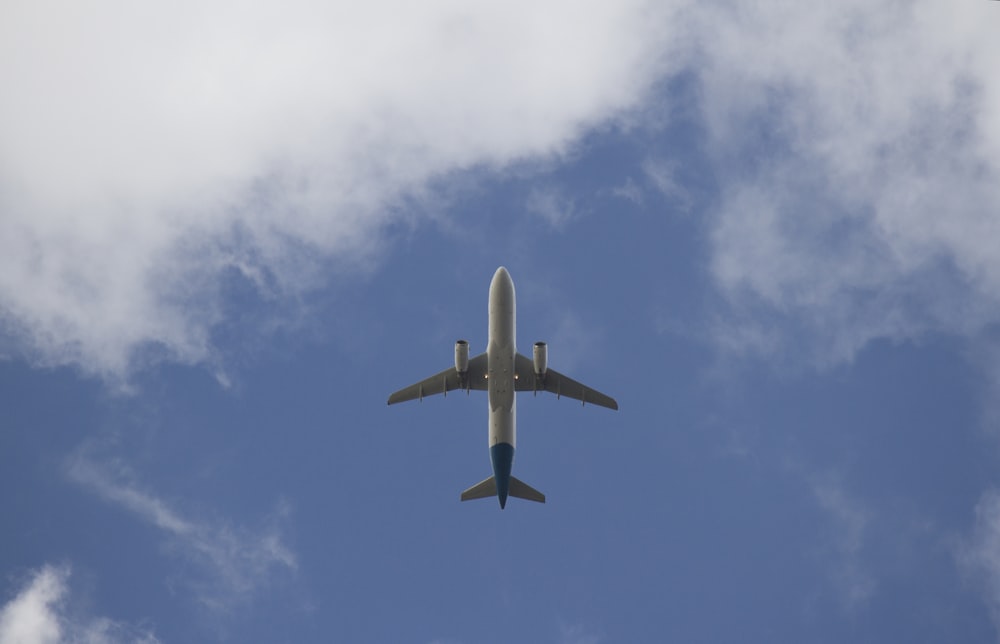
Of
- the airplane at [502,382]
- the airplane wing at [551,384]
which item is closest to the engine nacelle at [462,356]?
the airplane at [502,382]

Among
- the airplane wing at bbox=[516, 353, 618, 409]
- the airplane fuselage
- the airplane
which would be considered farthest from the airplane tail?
the airplane wing at bbox=[516, 353, 618, 409]

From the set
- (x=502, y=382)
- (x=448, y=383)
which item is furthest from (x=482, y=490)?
(x=502, y=382)

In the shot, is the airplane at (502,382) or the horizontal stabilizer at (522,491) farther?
the horizontal stabilizer at (522,491)

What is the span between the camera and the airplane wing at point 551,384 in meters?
80.6

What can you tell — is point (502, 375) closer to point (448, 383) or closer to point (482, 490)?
point (448, 383)

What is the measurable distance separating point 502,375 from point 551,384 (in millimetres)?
7232

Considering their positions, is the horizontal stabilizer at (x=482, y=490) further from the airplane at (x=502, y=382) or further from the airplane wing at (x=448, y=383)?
the airplane wing at (x=448, y=383)

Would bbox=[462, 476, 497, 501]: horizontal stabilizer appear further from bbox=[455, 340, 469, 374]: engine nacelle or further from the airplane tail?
bbox=[455, 340, 469, 374]: engine nacelle

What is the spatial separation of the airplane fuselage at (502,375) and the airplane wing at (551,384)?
12.6 feet

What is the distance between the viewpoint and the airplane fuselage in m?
73.8

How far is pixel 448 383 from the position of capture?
81500mm

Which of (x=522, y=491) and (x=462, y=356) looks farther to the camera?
(x=522, y=491)

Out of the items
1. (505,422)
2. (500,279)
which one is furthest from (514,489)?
(500,279)

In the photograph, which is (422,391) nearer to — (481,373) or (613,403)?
(481,373)
